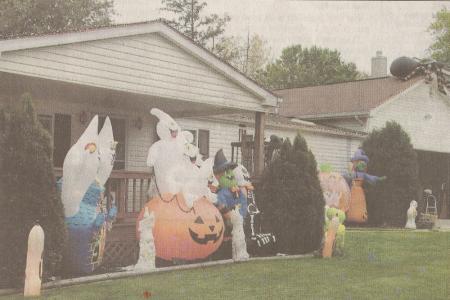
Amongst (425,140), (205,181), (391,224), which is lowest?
(391,224)

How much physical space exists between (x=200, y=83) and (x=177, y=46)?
2.82ft

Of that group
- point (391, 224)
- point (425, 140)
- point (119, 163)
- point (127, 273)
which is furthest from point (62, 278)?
point (425, 140)

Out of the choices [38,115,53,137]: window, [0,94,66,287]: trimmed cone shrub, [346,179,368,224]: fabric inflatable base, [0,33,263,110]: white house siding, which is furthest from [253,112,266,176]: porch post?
[346,179,368,224]: fabric inflatable base

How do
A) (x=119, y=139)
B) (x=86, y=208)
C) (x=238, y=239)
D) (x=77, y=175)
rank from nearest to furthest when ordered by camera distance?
(x=77, y=175), (x=86, y=208), (x=238, y=239), (x=119, y=139)

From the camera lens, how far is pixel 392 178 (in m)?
19.6

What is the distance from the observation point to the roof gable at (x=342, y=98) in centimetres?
2323

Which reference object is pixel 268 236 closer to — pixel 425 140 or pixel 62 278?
pixel 62 278

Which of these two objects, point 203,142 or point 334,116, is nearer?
point 203,142

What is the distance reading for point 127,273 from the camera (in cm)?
852

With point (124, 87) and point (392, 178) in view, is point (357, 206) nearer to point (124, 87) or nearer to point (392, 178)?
point (392, 178)

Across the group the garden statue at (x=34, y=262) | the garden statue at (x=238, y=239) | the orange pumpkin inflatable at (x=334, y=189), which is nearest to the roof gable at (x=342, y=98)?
the orange pumpkin inflatable at (x=334, y=189)

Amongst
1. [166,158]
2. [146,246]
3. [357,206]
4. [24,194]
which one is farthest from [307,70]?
[24,194]

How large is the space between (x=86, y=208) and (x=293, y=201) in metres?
4.29

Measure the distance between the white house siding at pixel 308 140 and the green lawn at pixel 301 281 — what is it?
22.6 feet
